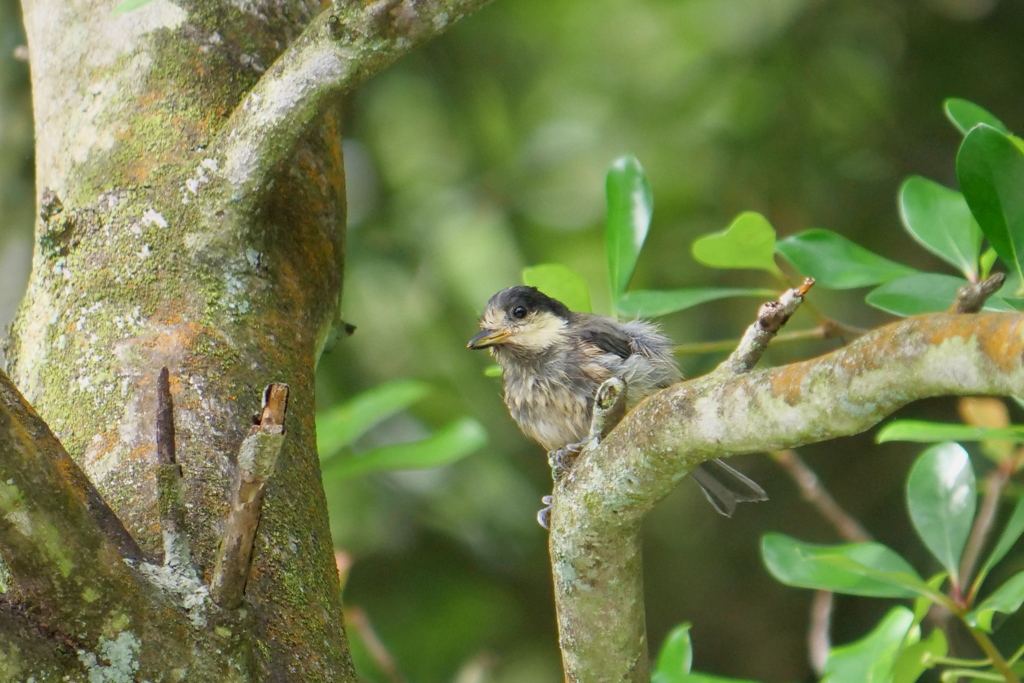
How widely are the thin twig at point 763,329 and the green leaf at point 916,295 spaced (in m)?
0.64

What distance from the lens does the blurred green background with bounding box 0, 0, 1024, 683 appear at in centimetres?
488

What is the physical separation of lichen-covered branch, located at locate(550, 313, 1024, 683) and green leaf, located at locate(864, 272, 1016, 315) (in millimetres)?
680

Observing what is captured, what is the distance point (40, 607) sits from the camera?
4.64 feet

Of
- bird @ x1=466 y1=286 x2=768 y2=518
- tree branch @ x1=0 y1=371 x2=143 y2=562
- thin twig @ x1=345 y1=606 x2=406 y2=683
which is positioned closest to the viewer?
tree branch @ x1=0 y1=371 x2=143 y2=562

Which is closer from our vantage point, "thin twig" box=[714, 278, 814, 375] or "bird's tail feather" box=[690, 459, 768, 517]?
"thin twig" box=[714, 278, 814, 375]

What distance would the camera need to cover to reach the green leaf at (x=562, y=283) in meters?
2.36

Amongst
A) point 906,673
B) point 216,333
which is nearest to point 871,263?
point 906,673

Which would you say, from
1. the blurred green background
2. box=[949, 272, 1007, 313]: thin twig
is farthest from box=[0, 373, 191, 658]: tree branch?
the blurred green background

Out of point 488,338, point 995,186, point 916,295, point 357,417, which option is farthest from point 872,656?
point 357,417

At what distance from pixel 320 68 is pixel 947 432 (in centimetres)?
131

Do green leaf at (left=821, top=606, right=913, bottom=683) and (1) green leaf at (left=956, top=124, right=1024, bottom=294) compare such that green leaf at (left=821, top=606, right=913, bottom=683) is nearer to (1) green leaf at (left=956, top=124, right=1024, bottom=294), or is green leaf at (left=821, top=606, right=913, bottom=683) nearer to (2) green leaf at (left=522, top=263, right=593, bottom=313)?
(1) green leaf at (left=956, top=124, right=1024, bottom=294)

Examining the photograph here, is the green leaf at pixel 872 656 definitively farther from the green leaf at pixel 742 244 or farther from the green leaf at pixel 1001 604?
the green leaf at pixel 742 244

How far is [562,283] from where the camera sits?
2.37m

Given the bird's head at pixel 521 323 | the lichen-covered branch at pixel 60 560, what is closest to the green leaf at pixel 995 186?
the lichen-covered branch at pixel 60 560
